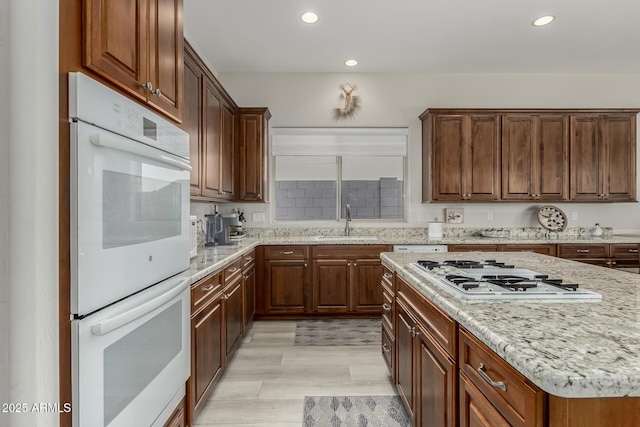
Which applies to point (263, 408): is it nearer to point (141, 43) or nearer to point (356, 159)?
point (141, 43)

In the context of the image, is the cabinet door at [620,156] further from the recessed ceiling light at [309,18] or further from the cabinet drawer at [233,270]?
the cabinet drawer at [233,270]

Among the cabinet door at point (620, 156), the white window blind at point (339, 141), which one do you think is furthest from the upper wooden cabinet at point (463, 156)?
the cabinet door at point (620, 156)

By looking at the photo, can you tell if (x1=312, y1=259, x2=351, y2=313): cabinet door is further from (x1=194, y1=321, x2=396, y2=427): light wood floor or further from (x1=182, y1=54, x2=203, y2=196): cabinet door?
(x1=182, y1=54, x2=203, y2=196): cabinet door

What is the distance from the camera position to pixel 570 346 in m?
0.78

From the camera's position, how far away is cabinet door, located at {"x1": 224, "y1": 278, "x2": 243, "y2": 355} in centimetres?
244

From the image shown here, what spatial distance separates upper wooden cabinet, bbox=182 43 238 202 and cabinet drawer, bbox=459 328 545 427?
2059 mm

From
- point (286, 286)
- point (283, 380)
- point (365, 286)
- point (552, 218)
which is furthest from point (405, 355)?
point (552, 218)

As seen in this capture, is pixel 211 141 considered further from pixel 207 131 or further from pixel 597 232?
pixel 597 232

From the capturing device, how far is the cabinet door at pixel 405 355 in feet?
5.60

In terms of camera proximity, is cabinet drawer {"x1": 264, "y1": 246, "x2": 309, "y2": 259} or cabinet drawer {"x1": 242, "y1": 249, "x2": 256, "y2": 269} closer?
cabinet drawer {"x1": 242, "y1": 249, "x2": 256, "y2": 269}

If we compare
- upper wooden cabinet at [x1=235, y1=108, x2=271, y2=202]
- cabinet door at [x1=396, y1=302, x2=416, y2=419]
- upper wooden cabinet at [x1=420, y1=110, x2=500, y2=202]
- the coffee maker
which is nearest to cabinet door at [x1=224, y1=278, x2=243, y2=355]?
the coffee maker

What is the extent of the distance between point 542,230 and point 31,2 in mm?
4870

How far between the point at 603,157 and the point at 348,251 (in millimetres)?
3090

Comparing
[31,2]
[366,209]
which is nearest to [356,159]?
[366,209]
